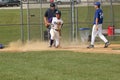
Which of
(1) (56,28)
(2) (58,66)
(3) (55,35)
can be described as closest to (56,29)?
(1) (56,28)

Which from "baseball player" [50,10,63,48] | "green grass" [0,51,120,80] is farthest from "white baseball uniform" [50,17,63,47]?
"green grass" [0,51,120,80]

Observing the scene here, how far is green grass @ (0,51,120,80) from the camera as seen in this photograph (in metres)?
9.96

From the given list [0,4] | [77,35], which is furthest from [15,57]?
[0,4]

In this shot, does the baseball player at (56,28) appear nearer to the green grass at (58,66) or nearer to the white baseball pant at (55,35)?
the white baseball pant at (55,35)

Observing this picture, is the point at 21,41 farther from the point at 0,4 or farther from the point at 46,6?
the point at 0,4

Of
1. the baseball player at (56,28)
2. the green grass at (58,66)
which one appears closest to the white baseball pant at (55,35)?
the baseball player at (56,28)

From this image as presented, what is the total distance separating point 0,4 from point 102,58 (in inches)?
1009

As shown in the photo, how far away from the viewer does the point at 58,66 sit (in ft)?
38.1

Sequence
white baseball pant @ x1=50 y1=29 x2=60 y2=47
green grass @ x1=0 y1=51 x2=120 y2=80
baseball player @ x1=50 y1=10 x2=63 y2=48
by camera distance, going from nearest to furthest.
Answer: green grass @ x1=0 y1=51 x2=120 y2=80
baseball player @ x1=50 y1=10 x2=63 y2=48
white baseball pant @ x1=50 y1=29 x2=60 y2=47

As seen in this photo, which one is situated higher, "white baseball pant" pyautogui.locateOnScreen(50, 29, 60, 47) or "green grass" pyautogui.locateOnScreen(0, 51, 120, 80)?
"white baseball pant" pyautogui.locateOnScreen(50, 29, 60, 47)

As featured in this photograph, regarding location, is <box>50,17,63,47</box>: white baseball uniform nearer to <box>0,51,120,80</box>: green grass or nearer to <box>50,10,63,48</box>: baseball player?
<box>50,10,63,48</box>: baseball player

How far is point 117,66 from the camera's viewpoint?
11586 mm

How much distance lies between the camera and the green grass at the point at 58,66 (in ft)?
32.7

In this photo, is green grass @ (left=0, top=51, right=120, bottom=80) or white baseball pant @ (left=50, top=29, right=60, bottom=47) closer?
green grass @ (left=0, top=51, right=120, bottom=80)
